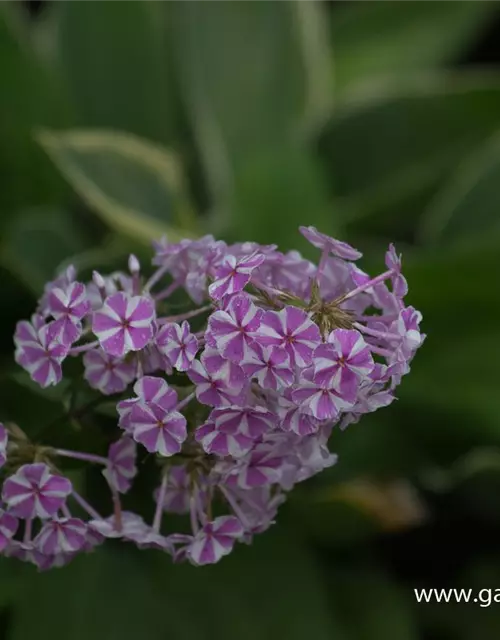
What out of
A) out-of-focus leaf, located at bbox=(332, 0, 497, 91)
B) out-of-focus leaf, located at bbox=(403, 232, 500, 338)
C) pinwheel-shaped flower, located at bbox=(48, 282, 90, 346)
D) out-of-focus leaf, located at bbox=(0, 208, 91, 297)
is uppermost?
out-of-focus leaf, located at bbox=(332, 0, 497, 91)

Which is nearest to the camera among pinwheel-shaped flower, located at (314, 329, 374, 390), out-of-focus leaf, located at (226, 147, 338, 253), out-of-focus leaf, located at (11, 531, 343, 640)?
pinwheel-shaped flower, located at (314, 329, 374, 390)

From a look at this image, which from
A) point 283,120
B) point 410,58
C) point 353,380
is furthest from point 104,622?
point 410,58

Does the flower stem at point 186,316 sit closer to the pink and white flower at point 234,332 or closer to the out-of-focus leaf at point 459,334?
the pink and white flower at point 234,332

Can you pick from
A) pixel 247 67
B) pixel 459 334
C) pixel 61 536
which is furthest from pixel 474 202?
pixel 61 536

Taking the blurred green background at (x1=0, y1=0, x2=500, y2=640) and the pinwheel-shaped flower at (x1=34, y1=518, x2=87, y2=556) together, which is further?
the blurred green background at (x1=0, y1=0, x2=500, y2=640)

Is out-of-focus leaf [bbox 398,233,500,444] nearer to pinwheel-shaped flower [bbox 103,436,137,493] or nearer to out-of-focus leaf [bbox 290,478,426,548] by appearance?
out-of-focus leaf [bbox 290,478,426,548]

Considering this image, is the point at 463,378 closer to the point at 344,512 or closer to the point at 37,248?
the point at 344,512

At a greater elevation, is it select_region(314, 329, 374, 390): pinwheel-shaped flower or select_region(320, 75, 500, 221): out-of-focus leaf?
select_region(320, 75, 500, 221): out-of-focus leaf

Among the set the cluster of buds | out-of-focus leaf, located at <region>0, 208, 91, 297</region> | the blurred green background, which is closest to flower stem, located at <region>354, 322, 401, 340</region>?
the cluster of buds
